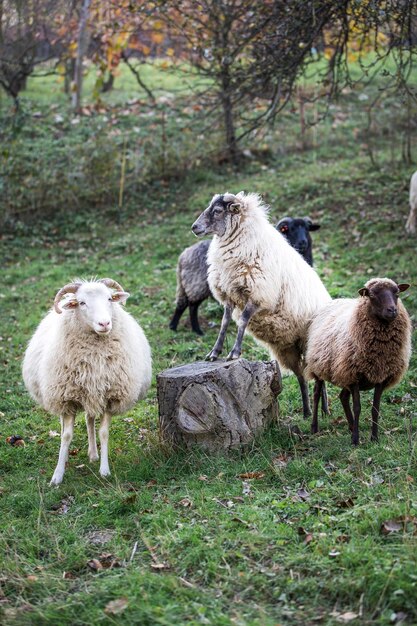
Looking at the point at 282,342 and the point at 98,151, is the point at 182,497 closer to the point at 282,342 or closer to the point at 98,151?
the point at 282,342

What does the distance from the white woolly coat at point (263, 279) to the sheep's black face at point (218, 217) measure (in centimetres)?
9

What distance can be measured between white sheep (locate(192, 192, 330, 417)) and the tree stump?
24.5 inches

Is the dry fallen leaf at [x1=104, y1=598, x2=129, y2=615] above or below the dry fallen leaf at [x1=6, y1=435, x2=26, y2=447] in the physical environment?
above

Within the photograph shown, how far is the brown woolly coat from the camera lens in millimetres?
6711

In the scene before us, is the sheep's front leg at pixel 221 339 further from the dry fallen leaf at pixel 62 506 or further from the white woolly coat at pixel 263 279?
the dry fallen leaf at pixel 62 506

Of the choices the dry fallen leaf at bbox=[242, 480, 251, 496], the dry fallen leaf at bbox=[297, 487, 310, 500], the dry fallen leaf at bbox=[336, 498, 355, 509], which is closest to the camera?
the dry fallen leaf at bbox=[336, 498, 355, 509]

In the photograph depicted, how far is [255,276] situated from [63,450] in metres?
2.66

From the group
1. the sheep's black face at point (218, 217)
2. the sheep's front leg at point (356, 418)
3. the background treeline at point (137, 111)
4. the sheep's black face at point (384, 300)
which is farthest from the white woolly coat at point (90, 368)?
the background treeline at point (137, 111)

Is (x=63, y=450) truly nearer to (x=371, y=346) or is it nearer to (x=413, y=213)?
(x=371, y=346)

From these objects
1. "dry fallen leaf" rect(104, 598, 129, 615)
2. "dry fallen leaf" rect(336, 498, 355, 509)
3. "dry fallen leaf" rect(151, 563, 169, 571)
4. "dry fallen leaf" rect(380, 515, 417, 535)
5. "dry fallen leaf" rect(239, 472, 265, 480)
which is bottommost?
"dry fallen leaf" rect(104, 598, 129, 615)

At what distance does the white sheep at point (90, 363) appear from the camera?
23.3ft

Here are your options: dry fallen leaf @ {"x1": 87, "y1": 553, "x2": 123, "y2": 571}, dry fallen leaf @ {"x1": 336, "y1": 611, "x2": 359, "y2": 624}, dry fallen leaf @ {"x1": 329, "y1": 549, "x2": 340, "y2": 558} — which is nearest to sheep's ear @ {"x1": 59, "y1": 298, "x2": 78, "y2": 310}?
dry fallen leaf @ {"x1": 87, "y1": 553, "x2": 123, "y2": 571}

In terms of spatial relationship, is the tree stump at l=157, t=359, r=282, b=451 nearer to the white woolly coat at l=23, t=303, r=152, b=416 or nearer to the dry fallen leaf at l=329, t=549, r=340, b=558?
the white woolly coat at l=23, t=303, r=152, b=416

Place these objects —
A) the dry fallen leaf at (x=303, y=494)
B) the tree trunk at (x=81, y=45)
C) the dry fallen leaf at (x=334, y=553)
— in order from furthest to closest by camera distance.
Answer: the tree trunk at (x=81, y=45) → the dry fallen leaf at (x=303, y=494) → the dry fallen leaf at (x=334, y=553)
